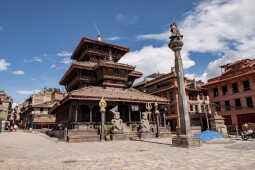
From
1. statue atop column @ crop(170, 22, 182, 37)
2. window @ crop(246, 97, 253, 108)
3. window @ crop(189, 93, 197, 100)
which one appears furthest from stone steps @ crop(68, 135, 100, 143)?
window @ crop(189, 93, 197, 100)

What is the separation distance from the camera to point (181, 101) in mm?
11219

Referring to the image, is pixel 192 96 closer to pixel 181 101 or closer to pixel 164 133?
pixel 164 133

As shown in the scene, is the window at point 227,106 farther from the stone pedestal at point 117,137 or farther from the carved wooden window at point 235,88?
the stone pedestal at point 117,137

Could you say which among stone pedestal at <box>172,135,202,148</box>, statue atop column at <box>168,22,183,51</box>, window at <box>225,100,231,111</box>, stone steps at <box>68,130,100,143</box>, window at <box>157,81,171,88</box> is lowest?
stone steps at <box>68,130,100,143</box>

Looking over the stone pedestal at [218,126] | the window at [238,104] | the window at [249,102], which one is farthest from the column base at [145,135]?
the window at [249,102]

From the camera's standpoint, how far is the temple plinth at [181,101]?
1017cm

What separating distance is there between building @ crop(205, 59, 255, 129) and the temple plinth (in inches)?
763

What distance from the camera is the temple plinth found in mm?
10173

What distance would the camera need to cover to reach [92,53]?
28.2 metres

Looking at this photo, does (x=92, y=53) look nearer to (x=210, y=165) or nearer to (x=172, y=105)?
(x=172, y=105)

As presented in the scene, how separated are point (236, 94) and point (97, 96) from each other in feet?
78.4

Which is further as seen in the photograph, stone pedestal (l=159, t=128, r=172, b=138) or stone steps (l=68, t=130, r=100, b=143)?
stone pedestal (l=159, t=128, r=172, b=138)

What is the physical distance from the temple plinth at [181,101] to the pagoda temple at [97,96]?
7.64 m

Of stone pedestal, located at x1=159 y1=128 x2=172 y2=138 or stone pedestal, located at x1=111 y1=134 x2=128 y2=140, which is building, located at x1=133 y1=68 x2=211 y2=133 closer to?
stone pedestal, located at x1=159 y1=128 x2=172 y2=138
